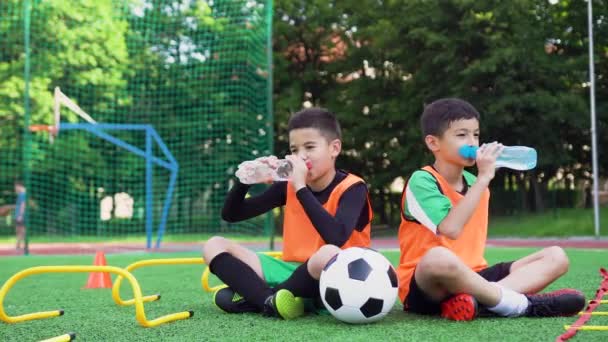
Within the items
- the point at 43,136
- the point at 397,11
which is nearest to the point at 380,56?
the point at 397,11

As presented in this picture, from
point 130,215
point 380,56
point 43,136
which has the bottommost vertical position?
point 130,215

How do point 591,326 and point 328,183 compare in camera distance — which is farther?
point 328,183

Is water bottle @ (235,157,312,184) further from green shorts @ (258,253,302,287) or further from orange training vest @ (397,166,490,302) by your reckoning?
orange training vest @ (397,166,490,302)

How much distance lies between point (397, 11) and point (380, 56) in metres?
1.35

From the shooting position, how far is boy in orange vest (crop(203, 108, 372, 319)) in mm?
3534

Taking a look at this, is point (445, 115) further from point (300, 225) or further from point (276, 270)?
point (276, 270)

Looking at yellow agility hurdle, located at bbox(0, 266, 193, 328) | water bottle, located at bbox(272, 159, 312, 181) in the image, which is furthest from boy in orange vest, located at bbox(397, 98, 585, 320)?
yellow agility hurdle, located at bbox(0, 266, 193, 328)

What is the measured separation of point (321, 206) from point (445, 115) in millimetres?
731

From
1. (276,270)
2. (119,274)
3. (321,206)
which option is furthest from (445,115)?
(119,274)

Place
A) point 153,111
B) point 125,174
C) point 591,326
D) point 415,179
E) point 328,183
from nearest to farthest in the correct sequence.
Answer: point 591,326, point 415,179, point 328,183, point 153,111, point 125,174

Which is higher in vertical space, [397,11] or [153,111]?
[397,11]

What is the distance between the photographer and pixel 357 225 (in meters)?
3.87

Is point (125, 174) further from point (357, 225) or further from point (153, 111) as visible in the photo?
point (357, 225)

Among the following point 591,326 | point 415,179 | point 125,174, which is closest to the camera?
point 591,326
